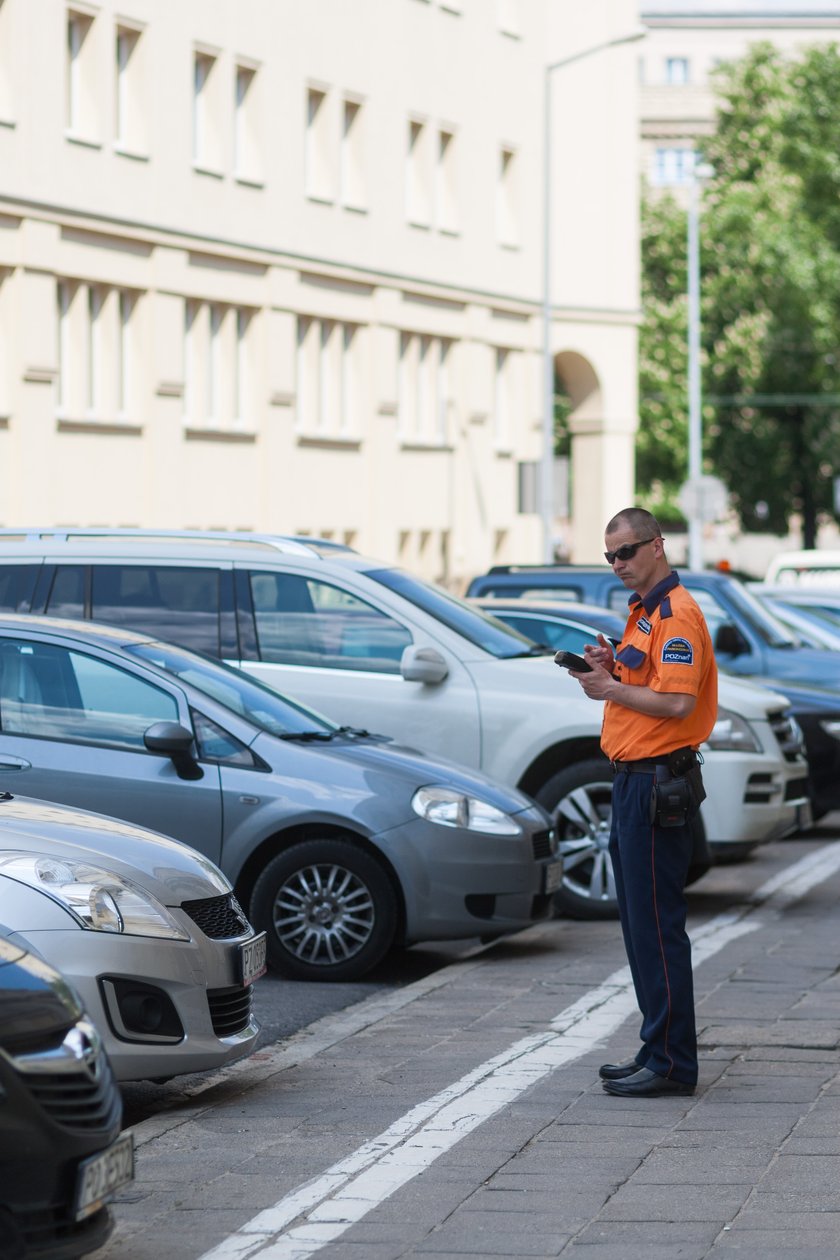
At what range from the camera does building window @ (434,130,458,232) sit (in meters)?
38.9

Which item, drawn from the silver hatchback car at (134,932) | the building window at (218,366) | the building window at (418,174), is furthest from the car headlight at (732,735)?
the building window at (418,174)

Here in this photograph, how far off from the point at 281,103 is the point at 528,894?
26.0 m

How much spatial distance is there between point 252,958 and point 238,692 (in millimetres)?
2673

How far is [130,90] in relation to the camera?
1190 inches

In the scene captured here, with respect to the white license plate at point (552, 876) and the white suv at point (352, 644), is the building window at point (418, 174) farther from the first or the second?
the white license plate at point (552, 876)

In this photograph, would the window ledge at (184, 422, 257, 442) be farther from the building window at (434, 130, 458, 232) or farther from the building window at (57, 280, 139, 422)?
the building window at (434, 130, 458, 232)

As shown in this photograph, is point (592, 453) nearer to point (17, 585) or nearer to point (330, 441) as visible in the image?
point (330, 441)

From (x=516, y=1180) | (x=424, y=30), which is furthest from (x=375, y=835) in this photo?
(x=424, y=30)

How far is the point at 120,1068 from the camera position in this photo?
635 cm

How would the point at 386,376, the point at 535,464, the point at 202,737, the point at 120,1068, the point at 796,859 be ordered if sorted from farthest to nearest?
the point at 386,376
the point at 535,464
the point at 796,859
the point at 202,737
the point at 120,1068

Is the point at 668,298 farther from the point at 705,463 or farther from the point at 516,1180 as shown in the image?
the point at 516,1180

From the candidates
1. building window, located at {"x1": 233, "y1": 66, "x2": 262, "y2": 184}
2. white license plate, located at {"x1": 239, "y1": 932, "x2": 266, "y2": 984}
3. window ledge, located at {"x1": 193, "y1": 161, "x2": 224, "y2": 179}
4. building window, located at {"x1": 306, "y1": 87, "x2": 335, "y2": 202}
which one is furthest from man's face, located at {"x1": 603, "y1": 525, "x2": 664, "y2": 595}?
building window, located at {"x1": 306, "y1": 87, "x2": 335, "y2": 202}

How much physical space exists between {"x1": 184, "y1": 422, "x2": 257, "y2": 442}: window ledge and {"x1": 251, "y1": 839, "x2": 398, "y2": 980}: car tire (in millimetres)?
22317

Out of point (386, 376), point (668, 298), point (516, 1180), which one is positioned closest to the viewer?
point (516, 1180)
